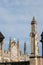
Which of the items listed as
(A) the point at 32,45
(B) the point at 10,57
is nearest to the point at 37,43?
(A) the point at 32,45

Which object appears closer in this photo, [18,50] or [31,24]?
[31,24]

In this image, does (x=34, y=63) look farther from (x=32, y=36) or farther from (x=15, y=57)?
(x=15, y=57)

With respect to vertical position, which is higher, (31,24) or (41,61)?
(31,24)

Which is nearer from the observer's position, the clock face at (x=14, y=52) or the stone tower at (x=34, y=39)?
the stone tower at (x=34, y=39)

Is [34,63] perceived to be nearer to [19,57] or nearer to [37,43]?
[37,43]

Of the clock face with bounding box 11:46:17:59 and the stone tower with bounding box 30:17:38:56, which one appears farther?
the clock face with bounding box 11:46:17:59

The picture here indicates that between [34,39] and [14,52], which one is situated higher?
[14,52]

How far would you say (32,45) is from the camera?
20.4 metres

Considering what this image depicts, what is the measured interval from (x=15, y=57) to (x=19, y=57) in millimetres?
797

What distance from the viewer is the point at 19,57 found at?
53062 millimetres

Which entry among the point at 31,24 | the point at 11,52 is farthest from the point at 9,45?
the point at 31,24

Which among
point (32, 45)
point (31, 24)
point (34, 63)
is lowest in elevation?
point (34, 63)

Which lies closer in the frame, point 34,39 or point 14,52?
point 34,39

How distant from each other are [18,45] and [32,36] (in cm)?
3272
